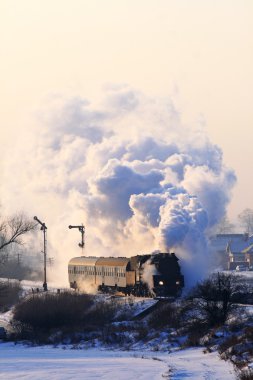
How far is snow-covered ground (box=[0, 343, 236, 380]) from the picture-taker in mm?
37875

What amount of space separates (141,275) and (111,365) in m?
31.5

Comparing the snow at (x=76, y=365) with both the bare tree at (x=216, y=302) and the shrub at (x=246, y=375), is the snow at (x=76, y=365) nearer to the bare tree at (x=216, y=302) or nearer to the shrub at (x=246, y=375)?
the shrub at (x=246, y=375)

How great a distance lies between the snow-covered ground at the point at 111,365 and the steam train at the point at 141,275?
19892 millimetres

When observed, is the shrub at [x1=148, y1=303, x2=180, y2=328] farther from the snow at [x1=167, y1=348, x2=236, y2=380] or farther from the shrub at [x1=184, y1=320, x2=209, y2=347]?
the snow at [x1=167, y1=348, x2=236, y2=380]

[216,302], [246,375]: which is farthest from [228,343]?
[246,375]

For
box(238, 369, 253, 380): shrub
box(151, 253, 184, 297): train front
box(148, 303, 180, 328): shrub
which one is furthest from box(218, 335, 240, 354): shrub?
box(151, 253, 184, 297): train front

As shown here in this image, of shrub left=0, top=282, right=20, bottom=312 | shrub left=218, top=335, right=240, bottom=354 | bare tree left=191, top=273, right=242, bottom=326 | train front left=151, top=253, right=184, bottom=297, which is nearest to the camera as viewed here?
shrub left=218, top=335, right=240, bottom=354

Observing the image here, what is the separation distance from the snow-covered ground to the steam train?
19.9m

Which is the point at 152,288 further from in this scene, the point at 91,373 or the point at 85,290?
the point at 91,373

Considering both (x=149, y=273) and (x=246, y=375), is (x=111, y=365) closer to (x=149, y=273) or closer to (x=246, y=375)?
(x=246, y=375)

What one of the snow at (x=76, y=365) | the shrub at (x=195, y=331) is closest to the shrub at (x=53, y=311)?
the snow at (x=76, y=365)

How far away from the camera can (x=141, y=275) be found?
2913 inches

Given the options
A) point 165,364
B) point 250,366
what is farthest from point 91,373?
point 250,366

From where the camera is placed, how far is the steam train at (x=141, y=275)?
72.2 metres
